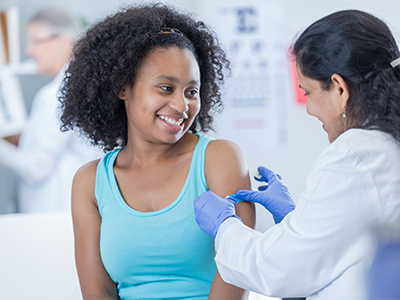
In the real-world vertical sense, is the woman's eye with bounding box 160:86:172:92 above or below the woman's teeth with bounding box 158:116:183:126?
above

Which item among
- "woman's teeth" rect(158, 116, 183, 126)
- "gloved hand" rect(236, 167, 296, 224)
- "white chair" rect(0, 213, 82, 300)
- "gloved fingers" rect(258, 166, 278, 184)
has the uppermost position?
"woman's teeth" rect(158, 116, 183, 126)

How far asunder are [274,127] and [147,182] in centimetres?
236

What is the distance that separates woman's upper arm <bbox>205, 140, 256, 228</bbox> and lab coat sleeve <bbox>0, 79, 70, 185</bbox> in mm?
1738

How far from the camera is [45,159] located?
9.47 ft

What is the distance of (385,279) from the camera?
1.06 ft

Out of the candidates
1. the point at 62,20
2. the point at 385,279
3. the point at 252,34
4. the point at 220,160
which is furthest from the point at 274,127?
the point at 385,279

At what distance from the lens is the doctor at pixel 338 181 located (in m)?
0.82

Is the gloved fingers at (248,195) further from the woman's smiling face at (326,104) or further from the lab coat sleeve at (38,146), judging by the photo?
the lab coat sleeve at (38,146)

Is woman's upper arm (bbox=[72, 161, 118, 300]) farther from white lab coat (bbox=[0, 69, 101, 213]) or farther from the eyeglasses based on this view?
the eyeglasses

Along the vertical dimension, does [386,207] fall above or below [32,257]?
above

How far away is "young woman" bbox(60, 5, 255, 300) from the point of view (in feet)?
3.85

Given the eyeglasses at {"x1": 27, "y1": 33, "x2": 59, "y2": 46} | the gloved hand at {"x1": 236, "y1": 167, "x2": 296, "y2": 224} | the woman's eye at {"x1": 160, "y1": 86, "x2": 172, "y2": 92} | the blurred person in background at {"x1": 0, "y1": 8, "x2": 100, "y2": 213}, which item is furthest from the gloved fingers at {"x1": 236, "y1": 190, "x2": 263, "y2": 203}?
the eyeglasses at {"x1": 27, "y1": 33, "x2": 59, "y2": 46}

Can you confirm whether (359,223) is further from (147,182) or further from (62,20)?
(62,20)

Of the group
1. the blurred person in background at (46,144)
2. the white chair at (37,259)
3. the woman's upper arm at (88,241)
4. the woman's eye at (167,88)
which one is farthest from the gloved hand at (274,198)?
the blurred person in background at (46,144)
